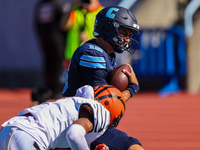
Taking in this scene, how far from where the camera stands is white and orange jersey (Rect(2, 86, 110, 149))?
3.15 metres

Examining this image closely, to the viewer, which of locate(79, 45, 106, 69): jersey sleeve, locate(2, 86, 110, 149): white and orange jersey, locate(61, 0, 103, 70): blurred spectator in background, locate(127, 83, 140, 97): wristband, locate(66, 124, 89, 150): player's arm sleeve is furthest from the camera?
locate(61, 0, 103, 70): blurred spectator in background

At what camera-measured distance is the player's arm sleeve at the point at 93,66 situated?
141 inches

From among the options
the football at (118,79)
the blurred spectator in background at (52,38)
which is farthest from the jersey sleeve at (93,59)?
the blurred spectator in background at (52,38)

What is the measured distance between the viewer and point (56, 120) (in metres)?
3.18

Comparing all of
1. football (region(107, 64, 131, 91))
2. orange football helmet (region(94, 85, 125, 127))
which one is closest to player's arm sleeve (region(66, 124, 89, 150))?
orange football helmet (region(94, 85, 125, 127))

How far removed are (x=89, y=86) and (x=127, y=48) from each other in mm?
596

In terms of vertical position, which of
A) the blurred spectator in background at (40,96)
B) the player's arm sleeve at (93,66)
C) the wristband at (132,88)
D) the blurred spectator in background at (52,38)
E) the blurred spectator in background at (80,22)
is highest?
the player's arm sleeve at (93,66)

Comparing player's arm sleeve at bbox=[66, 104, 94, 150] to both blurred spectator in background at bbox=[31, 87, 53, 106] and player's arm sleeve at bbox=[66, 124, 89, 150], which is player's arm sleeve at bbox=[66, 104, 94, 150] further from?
blurred spectator in background at bbox=[31, 87, 53, 106]

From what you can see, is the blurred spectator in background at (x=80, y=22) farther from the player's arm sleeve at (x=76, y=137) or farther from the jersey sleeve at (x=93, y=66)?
the player's arm sleeve at (x=76, y=137)

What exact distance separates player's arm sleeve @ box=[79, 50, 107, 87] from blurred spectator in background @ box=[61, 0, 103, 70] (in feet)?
11.2

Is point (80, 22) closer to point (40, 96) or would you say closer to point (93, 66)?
point (40, 96)

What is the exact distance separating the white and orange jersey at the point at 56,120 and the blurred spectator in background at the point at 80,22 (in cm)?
387

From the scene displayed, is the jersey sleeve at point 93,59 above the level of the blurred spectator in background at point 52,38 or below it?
above

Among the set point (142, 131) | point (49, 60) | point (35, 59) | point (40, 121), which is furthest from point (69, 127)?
point (35, 59)
